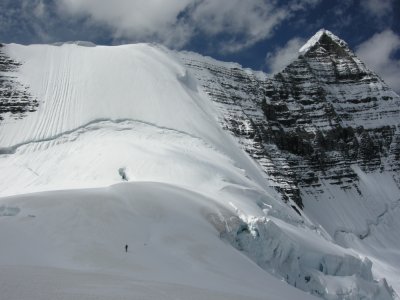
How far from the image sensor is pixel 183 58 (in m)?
86.9

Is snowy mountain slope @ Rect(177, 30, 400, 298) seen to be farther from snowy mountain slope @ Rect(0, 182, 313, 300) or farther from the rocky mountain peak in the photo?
snowy mountain slope @ Rect(0, 182, 313, 300)

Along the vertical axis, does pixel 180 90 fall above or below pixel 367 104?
below

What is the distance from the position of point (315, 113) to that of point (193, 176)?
59.4 metres

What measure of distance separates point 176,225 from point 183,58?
62133mm

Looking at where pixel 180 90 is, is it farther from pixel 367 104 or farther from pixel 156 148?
pixel 367 104

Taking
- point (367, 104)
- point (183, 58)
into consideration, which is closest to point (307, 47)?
point (367, 104)

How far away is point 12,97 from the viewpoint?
6538 centimetres

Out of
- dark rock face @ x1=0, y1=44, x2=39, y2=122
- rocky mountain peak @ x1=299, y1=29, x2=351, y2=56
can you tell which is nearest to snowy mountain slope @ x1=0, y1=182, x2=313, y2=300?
dark rock face @ x1=0, y1=44, x2=39, y2=122

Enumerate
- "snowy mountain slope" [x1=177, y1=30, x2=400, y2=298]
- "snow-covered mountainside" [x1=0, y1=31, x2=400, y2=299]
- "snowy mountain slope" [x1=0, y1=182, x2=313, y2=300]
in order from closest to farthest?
"snowy mountain slope" [x1=0, y1=182, x2=313, y2=300]
"snow-covered mountainside" [x1=0, y1=31, x2=400, y2=299]
"snowy mountain slope" [x1=177, y1=30, x2=400, y2=298]

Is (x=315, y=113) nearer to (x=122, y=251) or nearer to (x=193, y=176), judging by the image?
(x=193, y=176)

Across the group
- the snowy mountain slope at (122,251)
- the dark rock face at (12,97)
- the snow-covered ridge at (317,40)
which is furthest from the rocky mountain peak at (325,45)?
the snowy mountain slope at (122,251)

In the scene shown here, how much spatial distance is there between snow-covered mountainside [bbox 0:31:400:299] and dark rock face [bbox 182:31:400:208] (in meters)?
0.33

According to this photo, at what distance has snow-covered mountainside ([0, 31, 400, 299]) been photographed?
21.8m

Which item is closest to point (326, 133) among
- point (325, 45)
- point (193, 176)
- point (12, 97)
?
point (325, 45)
